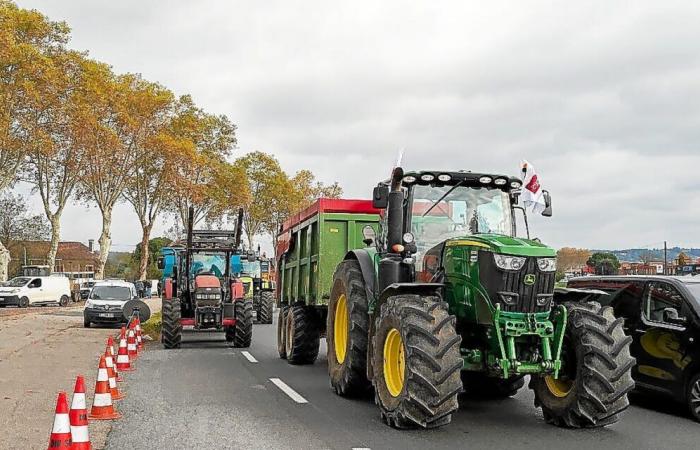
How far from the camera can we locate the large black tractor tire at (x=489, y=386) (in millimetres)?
11242

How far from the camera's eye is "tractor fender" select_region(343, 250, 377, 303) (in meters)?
10.7

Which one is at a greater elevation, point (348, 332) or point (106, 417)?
point (348, 332)

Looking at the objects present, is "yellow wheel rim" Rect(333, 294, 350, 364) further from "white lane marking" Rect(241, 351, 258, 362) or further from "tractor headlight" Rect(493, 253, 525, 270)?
"white lane marking" Rect(241, 351, 258, 362)

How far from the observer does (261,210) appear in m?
69.0

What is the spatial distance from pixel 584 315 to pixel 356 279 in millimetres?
3197

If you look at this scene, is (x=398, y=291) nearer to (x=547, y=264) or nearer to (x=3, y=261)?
(x=547, y=264)

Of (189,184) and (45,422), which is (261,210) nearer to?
(189,184)

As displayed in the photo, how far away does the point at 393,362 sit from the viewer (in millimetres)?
9133

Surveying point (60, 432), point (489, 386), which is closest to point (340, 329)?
point (489, 386)

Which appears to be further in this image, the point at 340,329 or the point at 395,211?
the point at 340,329

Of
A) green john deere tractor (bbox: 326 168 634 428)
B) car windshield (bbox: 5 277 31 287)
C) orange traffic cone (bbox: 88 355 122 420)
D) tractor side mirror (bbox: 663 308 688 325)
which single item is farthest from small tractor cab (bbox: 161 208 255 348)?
car windshield (bbox: 5 277 31 287)

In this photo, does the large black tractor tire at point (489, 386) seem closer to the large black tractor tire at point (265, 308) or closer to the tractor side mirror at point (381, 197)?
the tractor side mirror at point (381, 197)

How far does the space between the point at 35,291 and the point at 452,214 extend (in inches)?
1615

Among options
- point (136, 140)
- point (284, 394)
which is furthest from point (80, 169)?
point (284, 394)
